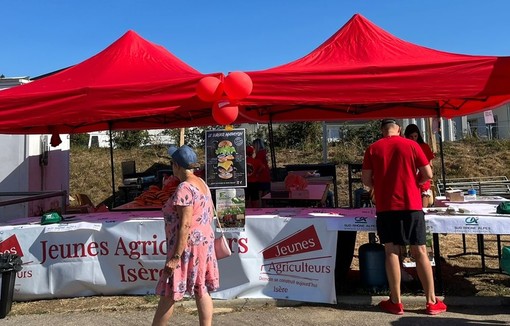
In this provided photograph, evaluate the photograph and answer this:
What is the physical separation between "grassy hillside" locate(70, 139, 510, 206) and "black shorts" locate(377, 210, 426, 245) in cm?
966

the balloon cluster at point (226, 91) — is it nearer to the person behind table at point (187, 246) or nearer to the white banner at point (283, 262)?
the white banner at point (283, 262)

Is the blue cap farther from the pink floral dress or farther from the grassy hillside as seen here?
the grassy hillside

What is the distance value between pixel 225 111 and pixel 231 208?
1044 mm

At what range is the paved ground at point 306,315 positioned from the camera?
4.13m

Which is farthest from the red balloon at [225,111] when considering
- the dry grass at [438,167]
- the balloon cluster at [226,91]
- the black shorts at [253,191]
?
the dry grass at [438,167]

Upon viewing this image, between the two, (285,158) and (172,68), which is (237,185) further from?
(285,158)

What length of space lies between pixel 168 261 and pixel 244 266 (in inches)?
67.1

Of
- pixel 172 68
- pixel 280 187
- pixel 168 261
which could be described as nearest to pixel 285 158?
pixel 280 187

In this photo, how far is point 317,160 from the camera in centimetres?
1769

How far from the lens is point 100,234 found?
16.2 feet

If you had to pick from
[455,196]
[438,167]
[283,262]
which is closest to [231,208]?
[283,262]

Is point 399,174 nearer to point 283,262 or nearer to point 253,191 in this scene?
point 283,262

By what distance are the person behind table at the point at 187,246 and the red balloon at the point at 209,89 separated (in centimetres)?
152

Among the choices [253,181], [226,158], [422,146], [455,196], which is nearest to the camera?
[226,158]
